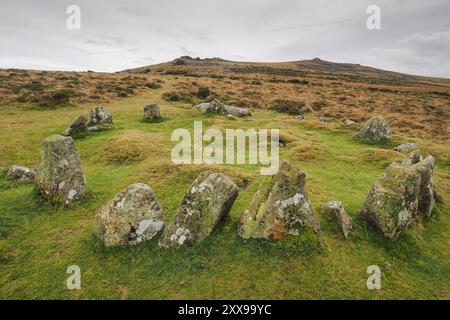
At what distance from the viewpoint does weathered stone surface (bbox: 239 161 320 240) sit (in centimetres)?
965

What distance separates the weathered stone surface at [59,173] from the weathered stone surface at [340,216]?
9.30 metres

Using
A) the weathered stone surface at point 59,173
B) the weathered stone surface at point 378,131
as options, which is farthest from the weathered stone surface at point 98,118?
the weathered stone surface at point 378,131

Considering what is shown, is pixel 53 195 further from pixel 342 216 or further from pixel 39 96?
pixel 39 96

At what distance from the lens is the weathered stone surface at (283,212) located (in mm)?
9648

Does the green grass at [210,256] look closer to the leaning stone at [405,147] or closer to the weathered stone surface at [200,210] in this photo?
the weathered stone surface at [200,210]

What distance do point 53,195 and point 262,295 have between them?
8767 millimetres

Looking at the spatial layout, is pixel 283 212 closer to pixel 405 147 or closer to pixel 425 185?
pixel 425 185

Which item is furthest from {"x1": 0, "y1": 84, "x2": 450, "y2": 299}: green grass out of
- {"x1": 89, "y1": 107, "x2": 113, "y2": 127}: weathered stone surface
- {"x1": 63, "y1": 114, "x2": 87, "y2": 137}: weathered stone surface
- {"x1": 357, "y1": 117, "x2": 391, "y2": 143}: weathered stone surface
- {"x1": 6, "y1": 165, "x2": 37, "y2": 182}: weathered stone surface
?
{"x1": 89, "y1": 107, "x2": 113, "y2": 127}: weathered stone surface

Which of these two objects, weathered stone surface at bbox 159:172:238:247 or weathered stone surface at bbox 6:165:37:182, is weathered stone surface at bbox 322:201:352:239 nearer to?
weathered stone surface at bbox 159:172:238:247

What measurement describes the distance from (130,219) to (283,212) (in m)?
4.51

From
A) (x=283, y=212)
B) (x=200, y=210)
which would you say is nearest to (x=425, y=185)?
(x=283, y=212)

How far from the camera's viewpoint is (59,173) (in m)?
12.4

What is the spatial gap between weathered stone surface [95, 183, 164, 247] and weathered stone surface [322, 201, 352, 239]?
219 inches
